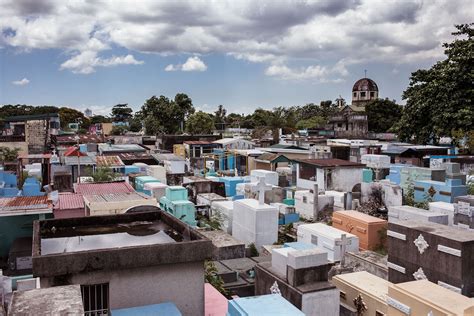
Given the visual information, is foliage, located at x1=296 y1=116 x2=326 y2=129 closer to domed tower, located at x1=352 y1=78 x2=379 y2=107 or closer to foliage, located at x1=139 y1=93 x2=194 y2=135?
domed tower, located at x1=352 y1=78 x2=379 y2=107

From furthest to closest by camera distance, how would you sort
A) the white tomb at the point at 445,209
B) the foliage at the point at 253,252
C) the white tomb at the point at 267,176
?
the white tomb at the point at 267,176 → the foliage at the point at 253,252 → the white tomb at the point at 445,209

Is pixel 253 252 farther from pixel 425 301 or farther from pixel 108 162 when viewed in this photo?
pixel 108 162

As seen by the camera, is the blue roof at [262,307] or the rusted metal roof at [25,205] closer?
the blue roof at [262,307]

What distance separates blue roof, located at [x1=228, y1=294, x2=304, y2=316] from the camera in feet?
25.3

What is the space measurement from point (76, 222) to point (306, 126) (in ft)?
227

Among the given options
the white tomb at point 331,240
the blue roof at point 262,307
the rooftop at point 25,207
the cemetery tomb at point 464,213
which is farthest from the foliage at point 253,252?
the blue roof at point 262,307

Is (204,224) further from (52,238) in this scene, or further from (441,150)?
(441,150)

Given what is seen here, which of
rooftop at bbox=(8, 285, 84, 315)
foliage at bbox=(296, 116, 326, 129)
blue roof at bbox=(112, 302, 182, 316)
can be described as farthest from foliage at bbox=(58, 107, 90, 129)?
rooftop at bbox=(8, 285, 84, 315)

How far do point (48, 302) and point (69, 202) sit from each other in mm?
12565

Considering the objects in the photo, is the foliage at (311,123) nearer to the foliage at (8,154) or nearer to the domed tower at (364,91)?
the domed tower at (364,91)

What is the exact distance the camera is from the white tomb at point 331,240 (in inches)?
655

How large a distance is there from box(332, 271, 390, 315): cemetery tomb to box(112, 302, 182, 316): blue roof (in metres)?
6.11

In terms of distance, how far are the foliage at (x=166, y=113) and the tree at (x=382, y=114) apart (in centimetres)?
2782

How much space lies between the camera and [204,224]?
2161cm
